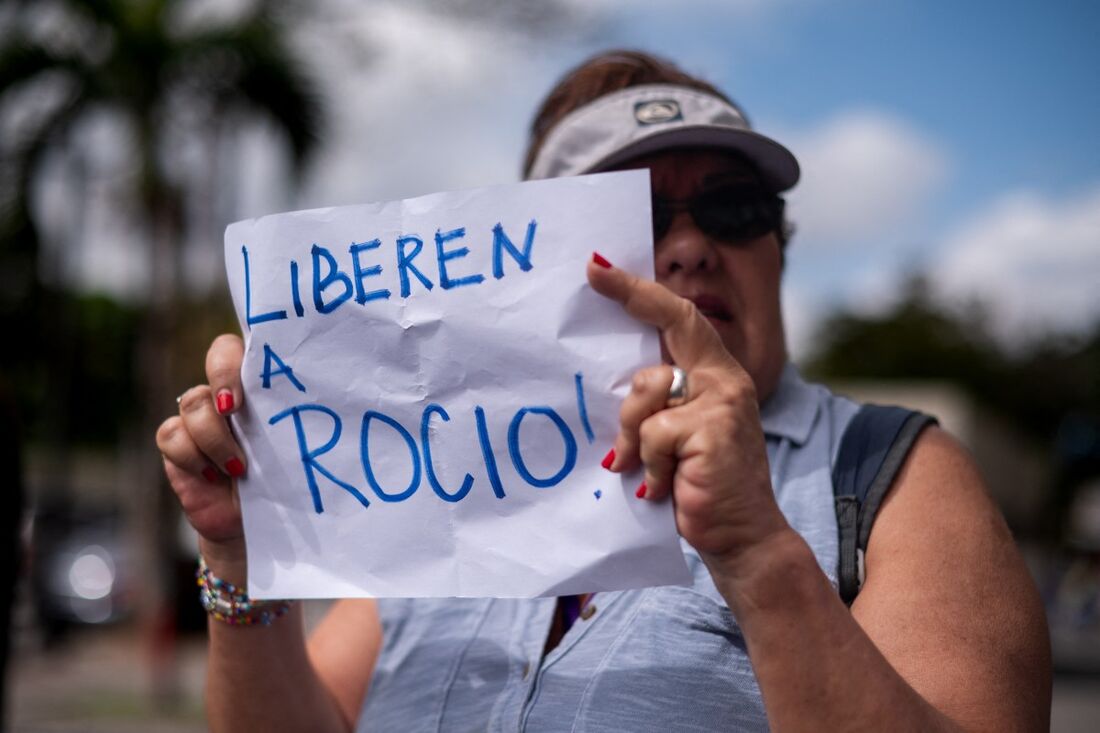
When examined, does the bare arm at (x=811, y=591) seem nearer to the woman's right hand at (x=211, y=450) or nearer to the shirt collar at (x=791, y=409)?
the shirt collar at (x=791, y=409)

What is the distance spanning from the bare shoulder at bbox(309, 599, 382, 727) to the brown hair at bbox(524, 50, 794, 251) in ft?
2.94

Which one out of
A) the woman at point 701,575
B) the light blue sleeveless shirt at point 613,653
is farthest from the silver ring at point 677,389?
the light blue sleeveless shirt at point 613,653

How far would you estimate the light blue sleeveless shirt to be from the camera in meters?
1.42

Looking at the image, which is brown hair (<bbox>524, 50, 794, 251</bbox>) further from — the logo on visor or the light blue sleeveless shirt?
the light blue sleeveless shirt

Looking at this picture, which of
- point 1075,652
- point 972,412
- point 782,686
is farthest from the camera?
point 972,412

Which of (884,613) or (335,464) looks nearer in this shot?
(884,613)

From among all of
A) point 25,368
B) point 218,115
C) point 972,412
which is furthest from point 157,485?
point 972,412

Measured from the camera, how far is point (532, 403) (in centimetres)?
138

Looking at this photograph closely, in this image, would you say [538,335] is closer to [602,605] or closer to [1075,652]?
[602,605]

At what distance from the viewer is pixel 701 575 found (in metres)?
1.52

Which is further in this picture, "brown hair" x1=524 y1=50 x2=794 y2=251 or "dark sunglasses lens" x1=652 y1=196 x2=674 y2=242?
"brown hair" x1=524 y1=50 x2=794 y2=251

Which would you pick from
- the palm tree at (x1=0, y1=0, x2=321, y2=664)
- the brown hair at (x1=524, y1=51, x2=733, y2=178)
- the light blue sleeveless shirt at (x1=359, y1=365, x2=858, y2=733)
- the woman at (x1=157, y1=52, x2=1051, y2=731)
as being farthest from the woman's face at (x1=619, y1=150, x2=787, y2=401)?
the palm tree at (x1=0, y1=0, x2=321, y2=664)

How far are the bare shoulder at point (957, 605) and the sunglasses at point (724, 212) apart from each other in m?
0.49

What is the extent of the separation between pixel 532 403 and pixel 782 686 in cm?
47
